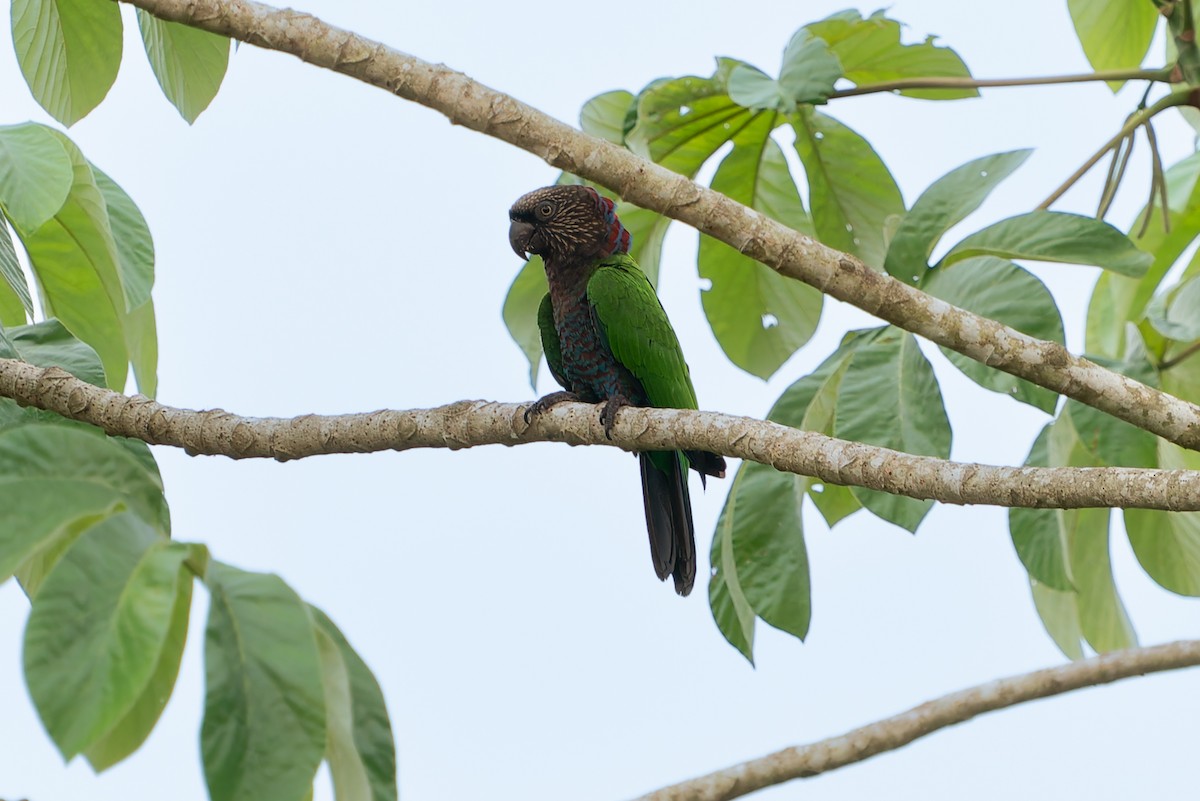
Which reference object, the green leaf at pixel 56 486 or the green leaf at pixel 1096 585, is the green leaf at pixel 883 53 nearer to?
the green leaf at pixel 1096 585

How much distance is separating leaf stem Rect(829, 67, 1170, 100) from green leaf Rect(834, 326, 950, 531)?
1.88ft

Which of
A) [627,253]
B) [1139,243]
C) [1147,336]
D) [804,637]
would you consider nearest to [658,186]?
[804,637]

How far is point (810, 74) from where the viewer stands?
254 cm

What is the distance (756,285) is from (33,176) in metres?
1.95

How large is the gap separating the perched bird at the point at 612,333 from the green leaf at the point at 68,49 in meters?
1.18

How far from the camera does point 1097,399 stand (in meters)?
2.03

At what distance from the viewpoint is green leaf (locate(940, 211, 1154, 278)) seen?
2299 mm

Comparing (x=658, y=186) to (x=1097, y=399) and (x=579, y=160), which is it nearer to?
(x=579, y=160)

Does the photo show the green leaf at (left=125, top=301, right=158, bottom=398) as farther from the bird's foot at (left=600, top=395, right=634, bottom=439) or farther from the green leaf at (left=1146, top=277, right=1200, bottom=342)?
the green leaf at (left=1146, top=277, right=1200, bottom=342)

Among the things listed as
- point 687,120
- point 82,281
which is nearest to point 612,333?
point 687,120

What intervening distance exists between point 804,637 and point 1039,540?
0.68 m

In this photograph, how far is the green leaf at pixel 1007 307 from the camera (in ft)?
7.52

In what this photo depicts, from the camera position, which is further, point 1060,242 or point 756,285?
point 756,285

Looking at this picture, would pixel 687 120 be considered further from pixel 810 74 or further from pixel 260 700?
pixel 260 700
